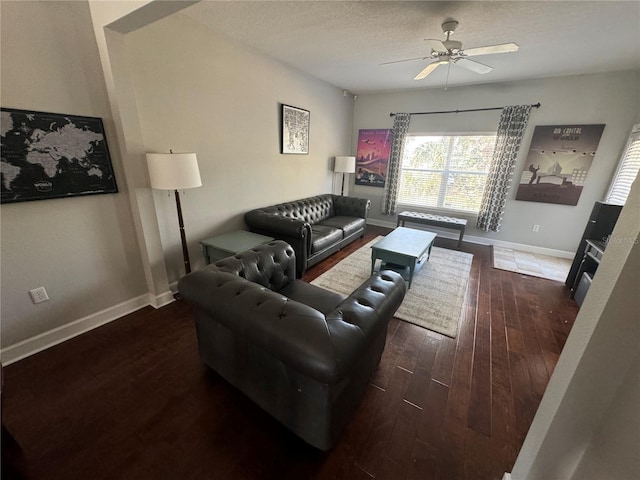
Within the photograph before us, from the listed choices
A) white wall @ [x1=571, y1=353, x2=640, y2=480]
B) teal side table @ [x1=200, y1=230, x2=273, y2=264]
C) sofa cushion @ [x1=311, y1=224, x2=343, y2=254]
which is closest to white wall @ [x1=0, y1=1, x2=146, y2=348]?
teal side table @ [x1=200, y1=230, x2=273, y2=264]

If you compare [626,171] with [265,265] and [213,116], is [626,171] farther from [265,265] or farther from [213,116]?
[213,116]

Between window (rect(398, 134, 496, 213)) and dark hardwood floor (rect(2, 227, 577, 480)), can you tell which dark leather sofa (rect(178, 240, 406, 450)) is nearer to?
dark hardwood floor (rect(2, 227, 577, 480))

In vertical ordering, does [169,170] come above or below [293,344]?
above

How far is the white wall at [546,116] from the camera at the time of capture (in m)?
3.43

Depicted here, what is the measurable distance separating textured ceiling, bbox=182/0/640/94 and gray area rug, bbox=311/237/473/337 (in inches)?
104

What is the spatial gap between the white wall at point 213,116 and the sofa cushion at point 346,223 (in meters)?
0.75


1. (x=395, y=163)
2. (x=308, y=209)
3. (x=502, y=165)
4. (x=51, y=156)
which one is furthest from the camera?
(x=395, y=163)

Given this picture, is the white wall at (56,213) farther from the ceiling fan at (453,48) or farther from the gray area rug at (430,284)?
the ceiling fan at (453,48)

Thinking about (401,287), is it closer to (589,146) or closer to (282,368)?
(282,368)

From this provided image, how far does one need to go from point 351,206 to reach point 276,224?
1.94 m

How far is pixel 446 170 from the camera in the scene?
474 cm

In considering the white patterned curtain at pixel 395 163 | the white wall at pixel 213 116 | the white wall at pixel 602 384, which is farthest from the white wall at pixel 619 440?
the white patterned curtain at pixel 395 163

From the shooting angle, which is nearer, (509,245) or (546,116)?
(546,116)

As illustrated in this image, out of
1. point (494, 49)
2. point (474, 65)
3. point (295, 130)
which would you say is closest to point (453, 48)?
point (494, 49)
